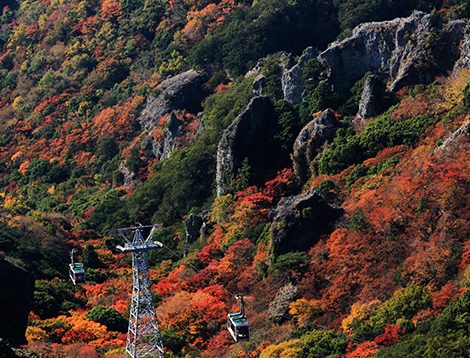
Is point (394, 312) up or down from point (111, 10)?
down

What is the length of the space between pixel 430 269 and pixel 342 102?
35.0 meters

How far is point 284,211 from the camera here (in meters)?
81.7

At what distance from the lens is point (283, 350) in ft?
219

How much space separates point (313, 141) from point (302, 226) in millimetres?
16756

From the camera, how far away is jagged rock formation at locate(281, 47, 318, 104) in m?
105

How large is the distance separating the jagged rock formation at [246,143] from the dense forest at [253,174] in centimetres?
19

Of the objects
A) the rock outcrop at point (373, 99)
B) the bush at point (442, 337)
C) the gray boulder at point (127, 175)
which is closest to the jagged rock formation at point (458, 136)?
the rock outcrop at point (373, 99)

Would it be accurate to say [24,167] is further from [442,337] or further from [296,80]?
[442,337]

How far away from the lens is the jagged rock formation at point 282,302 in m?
74.1

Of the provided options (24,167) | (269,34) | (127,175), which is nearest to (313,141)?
(127,175)

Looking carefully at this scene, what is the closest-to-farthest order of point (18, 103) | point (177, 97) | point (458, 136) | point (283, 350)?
point (283, 350) < point (458, 136) < point (177, 97) < point (18, 103)

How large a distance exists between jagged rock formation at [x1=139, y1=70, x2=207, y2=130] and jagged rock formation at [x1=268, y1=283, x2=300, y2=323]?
165ft

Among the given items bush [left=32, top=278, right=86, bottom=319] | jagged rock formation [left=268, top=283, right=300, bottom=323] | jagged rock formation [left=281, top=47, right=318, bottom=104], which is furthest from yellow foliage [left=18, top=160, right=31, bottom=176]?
jagged rock formation [left=268, top=283, right=300, bottom=323]

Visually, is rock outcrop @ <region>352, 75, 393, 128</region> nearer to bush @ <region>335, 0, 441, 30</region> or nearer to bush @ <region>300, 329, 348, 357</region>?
bush @ <region>335, 0, 441, 30</region>
